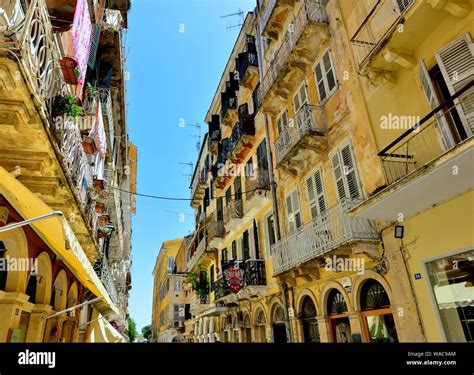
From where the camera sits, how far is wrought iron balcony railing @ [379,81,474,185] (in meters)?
5.81

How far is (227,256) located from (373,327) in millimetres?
12125

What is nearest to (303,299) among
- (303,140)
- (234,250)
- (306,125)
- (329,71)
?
(303,140)

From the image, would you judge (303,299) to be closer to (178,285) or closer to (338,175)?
(338,175)

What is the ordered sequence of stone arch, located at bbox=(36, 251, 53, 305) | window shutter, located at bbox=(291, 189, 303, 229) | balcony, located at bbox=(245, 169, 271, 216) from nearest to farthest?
stone arch, located at bbox=(36, 251, 53, 305), window shutter, located at bbox=(291, 189, 303, 229), balcony, located at bbox=(245, 169, 271, 216)

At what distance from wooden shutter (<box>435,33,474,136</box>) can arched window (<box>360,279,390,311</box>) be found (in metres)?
4.46

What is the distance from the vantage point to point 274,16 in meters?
14.7

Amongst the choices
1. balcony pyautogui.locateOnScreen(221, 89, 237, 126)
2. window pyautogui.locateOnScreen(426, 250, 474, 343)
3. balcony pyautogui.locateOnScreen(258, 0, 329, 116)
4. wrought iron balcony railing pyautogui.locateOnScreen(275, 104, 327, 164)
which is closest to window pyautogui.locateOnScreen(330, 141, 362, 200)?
wrought iron balcony railing pyautogui.locateOnScreen(275, 104, 327, 164)

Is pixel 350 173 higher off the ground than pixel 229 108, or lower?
lower

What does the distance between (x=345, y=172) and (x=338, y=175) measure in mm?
347

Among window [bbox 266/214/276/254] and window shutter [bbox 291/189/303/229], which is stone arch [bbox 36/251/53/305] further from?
window [bbox 266/214/276/254]

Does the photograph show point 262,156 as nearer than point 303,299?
No

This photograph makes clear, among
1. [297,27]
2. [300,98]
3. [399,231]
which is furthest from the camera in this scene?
[300,98]
